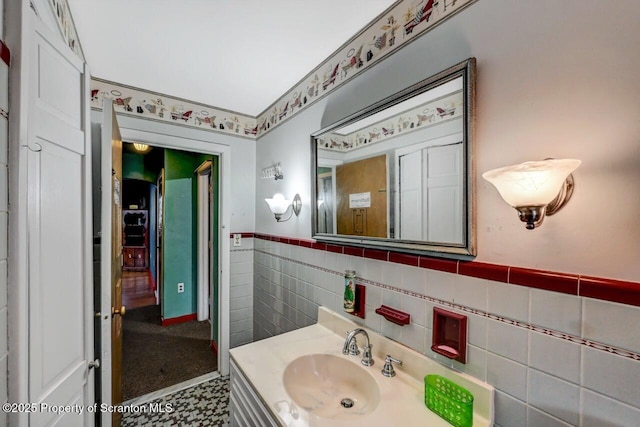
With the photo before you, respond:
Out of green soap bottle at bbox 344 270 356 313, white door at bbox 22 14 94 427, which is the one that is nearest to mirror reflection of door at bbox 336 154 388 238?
green soap bottle at bbox 344 270 356 313

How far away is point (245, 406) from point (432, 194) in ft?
3.74

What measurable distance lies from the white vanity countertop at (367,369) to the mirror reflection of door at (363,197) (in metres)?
0.49

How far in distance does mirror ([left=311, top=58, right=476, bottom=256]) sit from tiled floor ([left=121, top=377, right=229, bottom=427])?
150 cm

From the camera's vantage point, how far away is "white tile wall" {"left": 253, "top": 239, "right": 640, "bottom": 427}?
0.62m

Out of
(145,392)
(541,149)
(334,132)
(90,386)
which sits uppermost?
(334,132)

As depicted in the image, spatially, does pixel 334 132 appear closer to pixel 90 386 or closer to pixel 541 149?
pixel 541 149

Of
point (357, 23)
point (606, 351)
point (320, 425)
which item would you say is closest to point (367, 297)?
point (320, 425)

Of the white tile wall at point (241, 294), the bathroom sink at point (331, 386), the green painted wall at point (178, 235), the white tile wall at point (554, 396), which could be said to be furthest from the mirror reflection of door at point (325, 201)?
the green painted wall at point (178, 235)

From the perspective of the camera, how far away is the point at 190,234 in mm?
3445

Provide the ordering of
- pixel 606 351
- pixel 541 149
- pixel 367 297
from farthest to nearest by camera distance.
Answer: pixel 367 297 < pixel 541 149 < pixel 606 351

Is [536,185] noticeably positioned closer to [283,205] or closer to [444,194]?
[444,194]

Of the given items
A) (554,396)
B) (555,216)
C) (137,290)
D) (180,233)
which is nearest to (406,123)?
(555,216)

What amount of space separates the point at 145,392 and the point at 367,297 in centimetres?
202

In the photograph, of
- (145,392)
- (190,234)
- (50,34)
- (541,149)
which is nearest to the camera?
(541,149)
